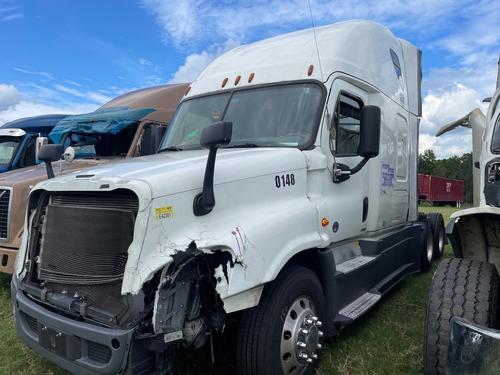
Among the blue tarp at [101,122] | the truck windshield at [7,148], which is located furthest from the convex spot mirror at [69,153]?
the truck windshield at [7,148]

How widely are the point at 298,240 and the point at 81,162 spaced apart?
4678mm

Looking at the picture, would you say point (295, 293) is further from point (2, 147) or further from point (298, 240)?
point (2, 147)

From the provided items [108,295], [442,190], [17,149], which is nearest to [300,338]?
[108,295]

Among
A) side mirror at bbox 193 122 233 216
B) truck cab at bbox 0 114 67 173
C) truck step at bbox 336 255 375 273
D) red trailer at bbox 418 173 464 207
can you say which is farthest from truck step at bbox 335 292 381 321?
red trailer at bbox 418 173 464 207

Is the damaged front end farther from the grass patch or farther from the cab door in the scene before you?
the cab door

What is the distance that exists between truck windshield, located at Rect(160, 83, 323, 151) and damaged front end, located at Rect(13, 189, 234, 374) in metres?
1.51

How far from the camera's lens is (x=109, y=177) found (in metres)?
2.90

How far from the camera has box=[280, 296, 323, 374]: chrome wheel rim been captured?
10.8 feet

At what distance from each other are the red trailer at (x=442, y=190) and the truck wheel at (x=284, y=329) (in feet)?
95.4

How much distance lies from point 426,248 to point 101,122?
18.9 feet

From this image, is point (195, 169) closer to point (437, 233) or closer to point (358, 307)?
point (358, 307)

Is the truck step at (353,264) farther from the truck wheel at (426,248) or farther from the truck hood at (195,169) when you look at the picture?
the truck wheel at (426,248)

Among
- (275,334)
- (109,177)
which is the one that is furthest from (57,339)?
(275,334)

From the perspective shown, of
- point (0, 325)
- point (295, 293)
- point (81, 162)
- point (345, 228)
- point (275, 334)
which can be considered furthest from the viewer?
point (81, 162)
